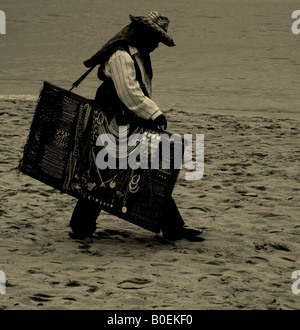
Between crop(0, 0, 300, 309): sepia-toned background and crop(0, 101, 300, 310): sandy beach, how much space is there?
0.01m

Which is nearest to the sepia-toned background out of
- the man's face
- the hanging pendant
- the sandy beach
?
the sandy beach

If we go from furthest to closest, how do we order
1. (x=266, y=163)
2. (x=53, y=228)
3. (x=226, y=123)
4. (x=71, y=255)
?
1. (x=226, y=123)
2. (x=266, y=163)
3. (x=53, y=228)
4. (x=71, y=255)

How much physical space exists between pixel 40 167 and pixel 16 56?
8.68 meters

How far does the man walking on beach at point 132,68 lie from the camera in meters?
5.34

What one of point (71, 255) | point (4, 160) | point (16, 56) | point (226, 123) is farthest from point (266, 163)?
point (16, 56)

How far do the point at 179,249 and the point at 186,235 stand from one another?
0.75ft

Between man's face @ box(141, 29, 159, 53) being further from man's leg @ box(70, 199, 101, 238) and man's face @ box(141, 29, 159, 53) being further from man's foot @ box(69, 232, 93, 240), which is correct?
man's foot @ box(69, 232, 93, 240)

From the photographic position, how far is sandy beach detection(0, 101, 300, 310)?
481 centimetres

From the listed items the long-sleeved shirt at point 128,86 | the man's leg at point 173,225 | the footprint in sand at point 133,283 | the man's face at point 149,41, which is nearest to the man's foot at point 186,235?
the man's leg at point 173,225

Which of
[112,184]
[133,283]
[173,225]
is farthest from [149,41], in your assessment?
[133,283]

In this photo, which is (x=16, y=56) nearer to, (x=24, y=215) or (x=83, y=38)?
(x=83, y=38)

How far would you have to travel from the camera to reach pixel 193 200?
6926mm

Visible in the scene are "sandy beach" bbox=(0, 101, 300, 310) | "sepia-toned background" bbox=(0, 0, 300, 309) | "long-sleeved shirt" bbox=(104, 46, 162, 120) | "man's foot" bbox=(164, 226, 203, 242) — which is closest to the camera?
"sandy beach" bbox=(0, 101, 300, 310)

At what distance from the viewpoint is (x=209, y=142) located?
8.84 metres
